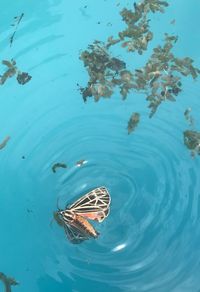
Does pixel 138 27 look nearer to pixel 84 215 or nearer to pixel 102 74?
pixel 102 74

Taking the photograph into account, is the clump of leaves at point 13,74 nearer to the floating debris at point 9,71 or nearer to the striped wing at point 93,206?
the floating debris at point 9,71

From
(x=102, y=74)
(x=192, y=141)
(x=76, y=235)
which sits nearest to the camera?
(x=76, y=235)

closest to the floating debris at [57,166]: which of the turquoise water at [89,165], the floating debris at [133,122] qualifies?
the turquoise water at [89,165]

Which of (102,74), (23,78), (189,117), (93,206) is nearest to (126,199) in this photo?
(93,206)

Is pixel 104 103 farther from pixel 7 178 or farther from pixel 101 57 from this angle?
pixel 7 178

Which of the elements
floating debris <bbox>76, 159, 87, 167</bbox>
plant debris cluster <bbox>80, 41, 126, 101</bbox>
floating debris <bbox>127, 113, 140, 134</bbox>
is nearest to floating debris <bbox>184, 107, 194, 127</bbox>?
floating debris <bbox>127, 113, 140, 134</bbox>

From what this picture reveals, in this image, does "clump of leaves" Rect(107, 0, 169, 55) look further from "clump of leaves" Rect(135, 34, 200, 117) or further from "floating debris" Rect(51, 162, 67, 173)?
"floating debris" Rect(51, 162, 67, 173)

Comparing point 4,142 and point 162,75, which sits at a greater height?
point 162,75
